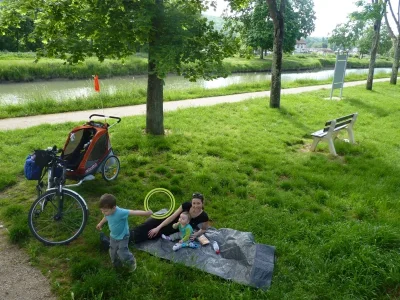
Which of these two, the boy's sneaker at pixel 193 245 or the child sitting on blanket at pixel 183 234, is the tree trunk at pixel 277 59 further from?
the boy's sneaker at pixel 193 245

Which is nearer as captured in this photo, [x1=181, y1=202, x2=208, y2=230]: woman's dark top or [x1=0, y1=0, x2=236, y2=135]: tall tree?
[x1=181, y1=202, x2=208, y2=230]: woman's dark top

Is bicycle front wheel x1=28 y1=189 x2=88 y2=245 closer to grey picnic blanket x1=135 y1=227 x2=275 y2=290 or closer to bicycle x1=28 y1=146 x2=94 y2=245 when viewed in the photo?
bicycle x1=28 y1=146 x2=94 y2=245

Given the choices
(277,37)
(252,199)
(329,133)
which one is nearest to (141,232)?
(252,199)

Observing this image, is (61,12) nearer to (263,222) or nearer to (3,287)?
(3,287)

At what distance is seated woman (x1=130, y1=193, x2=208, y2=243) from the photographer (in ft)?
13.7

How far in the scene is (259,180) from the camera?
20.7 ft

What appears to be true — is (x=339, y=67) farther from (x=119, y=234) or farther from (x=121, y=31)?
(x=119, y=234)

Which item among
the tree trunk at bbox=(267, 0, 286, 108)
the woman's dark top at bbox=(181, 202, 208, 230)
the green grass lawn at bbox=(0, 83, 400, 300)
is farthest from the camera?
the tree trunk at bbox=(267, 0, 286, 108)

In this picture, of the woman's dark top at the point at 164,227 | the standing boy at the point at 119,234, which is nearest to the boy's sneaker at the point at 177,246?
the woman's dark top at the point at 164,227

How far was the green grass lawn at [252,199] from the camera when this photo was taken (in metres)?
3.47

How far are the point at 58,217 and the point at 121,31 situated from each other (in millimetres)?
3287

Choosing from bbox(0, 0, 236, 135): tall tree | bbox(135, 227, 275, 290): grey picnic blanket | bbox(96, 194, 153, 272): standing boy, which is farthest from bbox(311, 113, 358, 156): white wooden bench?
bbox(96, 194, 153, 272): standing boy

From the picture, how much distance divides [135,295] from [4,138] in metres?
6.46

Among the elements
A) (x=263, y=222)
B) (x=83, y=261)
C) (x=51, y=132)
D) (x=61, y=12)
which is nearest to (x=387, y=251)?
(x=263, y=222)
